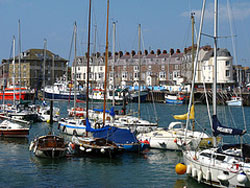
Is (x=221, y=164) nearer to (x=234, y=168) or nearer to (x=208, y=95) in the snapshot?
(x=234, y=168)

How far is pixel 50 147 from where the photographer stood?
28.4 m

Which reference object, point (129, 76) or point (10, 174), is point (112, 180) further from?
point (129, 76)

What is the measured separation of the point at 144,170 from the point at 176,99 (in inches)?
3174

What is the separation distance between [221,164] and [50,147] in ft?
43.6

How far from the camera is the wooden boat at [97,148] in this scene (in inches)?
1111

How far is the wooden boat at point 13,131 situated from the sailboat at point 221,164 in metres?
20.4

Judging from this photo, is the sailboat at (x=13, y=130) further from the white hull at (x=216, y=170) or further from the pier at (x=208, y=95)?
the pier at (x=208, y=95)

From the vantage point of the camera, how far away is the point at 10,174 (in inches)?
961

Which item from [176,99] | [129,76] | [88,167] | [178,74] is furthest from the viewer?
[129,76]

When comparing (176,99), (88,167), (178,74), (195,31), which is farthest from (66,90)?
(88,167)

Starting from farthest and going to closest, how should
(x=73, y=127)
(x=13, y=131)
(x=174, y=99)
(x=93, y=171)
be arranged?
(x=174, y=99) → (x=73, y=127) → (x=13, y=131) → (x=93, y=171)

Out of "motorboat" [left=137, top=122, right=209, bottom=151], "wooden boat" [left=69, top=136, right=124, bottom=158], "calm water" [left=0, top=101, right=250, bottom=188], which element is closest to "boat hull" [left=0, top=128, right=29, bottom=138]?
"calm water" [left=0, top=101, right=250, bottom=188]

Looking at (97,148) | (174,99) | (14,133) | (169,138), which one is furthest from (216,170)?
(174,99)

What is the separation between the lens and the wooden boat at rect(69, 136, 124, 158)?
28219 mm
